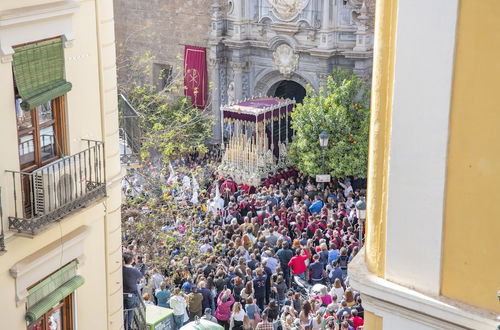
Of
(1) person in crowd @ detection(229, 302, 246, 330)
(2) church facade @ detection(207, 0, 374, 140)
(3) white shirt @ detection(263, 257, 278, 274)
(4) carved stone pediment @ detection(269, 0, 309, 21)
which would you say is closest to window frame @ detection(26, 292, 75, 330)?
(1) person in crowd @ detection(229, 302, 246, 330)

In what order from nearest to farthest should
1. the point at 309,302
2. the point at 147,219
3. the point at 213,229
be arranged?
the point at 309,302
the point at 147,219
the point at 213,229

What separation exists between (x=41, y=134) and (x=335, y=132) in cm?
1733

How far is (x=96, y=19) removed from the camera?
968 centimetres

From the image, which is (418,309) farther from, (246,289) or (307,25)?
(307,25)

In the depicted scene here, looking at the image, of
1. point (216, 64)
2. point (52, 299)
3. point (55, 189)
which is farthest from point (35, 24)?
point (216, 64)

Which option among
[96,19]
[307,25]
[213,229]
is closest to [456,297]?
[96,19]

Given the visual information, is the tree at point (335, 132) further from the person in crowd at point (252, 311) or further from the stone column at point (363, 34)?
the person in crowd at point (252, 311)

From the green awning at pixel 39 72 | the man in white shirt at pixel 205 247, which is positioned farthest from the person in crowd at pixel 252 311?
the green awning at pixel 39 72

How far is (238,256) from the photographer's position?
18125 millimetres

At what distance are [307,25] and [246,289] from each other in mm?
14882

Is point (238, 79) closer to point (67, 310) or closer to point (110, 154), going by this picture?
point (110, 154)

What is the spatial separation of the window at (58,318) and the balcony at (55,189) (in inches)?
47.1

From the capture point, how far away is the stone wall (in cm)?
3328

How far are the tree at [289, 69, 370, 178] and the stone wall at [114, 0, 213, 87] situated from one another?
26.9 feet
